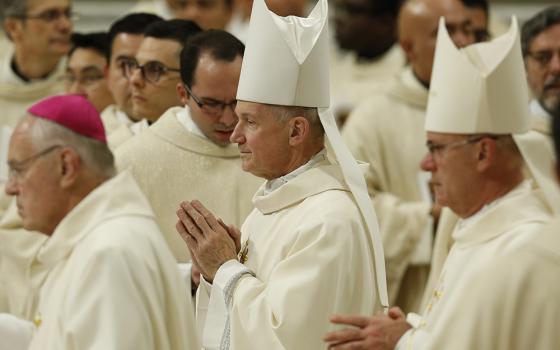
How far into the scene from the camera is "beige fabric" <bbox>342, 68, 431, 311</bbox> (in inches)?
Result: 322

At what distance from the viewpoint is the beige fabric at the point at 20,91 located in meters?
9.45

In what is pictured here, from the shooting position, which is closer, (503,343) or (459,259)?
(503,343)

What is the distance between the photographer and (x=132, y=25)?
7.88 metres

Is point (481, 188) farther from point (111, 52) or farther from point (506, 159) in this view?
Result: point (111, 52)

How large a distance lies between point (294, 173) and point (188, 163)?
136 centimetres

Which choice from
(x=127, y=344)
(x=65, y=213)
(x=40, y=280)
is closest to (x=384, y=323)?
(x=127, y=344)

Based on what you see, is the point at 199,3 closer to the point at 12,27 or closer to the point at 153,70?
the point at 12,27

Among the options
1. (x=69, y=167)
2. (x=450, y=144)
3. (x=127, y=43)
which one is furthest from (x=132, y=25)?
(x=450, y=144)

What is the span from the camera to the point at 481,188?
18.4 ft

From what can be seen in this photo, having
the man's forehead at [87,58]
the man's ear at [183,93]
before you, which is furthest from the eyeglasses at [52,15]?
the man's ear at [183,93]

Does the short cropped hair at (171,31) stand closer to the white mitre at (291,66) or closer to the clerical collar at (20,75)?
the white mitre at (291,66)

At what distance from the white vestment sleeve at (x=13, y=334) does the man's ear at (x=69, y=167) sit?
615 mm

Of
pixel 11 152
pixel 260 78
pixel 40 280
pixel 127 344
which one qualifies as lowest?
pixel 40 280

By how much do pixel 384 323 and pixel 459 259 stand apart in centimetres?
86
